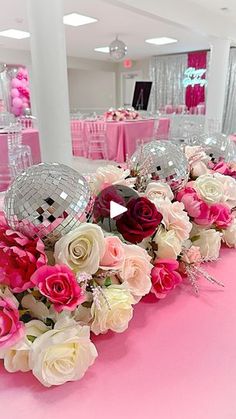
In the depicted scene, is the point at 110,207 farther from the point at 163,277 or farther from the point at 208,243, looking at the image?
the point at 208,243

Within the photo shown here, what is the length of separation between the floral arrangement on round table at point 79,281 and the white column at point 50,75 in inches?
89.2

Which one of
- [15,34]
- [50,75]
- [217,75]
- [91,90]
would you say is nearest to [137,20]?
[217,75]

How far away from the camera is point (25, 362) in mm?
498

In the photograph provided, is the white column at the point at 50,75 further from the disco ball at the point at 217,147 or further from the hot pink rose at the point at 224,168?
the hot pink rose at the point at 224,168

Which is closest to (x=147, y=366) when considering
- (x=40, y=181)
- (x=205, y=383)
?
(x=205, y=383)

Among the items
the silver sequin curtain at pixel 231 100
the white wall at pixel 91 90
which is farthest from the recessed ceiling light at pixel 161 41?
the white wall at pixel 91 90

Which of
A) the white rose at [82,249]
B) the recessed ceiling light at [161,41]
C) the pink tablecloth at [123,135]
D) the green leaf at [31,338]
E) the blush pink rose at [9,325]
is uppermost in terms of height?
the recessed ceiling light at [161,41]

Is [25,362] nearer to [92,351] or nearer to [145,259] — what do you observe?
[92,351]

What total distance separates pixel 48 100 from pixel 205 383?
2618mm

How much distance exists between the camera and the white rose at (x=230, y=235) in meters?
0.92

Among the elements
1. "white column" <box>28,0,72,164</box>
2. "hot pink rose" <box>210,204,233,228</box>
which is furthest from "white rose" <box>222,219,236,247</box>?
"white column" <box>28,0,72,164</box>

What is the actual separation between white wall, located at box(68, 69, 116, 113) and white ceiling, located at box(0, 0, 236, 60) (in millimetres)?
4529

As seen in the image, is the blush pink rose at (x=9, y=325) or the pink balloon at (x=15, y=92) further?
the pink balloon at (x=15, y=92)

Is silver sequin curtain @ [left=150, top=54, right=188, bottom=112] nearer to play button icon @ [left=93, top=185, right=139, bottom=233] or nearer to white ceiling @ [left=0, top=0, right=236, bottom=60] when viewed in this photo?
white ceiling @ [left=0, top=0, right=236, bottom=60]
